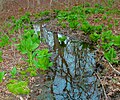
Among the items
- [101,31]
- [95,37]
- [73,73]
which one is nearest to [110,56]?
[73,73]

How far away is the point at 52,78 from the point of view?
6230 millimetres

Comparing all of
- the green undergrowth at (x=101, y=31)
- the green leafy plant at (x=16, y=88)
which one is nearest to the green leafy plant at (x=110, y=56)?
the green undergrowth at (x=101, y=31)

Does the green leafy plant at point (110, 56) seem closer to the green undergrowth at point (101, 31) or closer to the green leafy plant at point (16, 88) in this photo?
the green undergrowth at point (101, 31)

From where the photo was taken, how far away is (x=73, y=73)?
6.45 metres

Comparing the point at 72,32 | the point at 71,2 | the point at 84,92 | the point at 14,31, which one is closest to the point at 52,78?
the point at 84,92

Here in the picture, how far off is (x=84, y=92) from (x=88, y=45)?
391 cm

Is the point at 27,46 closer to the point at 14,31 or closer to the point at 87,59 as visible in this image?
the point at 87,59

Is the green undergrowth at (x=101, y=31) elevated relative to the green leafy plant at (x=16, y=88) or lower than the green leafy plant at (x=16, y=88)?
elevated

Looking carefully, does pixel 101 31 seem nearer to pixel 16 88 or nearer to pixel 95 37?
pixel 95 37

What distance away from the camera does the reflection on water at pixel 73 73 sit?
5262mm

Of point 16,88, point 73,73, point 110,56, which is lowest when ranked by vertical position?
point 73,73

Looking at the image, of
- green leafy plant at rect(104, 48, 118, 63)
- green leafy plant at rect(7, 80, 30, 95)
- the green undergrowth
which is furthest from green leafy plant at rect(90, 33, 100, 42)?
green leafy plant at rect(7, 80, 30, 95)

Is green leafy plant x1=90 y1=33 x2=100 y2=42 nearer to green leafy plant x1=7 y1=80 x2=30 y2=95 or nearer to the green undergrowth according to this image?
the green undergrowth

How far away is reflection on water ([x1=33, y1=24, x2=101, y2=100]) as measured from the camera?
17.3ft
